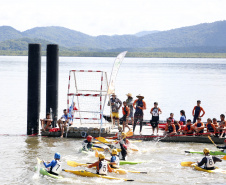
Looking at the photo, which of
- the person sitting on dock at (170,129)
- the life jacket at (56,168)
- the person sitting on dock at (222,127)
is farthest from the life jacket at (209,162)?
the life jacket at (56,168)

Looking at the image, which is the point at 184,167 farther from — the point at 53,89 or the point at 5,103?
the point at 5,103

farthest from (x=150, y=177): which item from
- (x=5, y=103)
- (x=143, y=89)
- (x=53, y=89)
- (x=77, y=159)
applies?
(x=143, y=89)

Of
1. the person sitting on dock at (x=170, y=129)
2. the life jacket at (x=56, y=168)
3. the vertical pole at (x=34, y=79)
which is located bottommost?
the life jacket at (x=56, y=168)

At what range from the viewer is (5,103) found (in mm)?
46062

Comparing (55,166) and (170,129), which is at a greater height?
(170,129)

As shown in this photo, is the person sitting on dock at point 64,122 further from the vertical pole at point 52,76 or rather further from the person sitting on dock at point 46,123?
the vertical pole at point 52,76

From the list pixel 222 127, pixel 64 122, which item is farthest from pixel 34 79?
pixel 222 127

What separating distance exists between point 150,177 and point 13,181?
5.41 m

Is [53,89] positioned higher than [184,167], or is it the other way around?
[53,89]

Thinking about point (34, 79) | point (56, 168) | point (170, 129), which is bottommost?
point (56, 168)

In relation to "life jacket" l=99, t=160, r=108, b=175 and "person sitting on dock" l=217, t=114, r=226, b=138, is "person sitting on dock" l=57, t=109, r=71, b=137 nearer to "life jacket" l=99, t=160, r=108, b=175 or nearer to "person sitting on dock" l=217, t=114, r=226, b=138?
"life jacket" l=99, t=160, r=108, b=175

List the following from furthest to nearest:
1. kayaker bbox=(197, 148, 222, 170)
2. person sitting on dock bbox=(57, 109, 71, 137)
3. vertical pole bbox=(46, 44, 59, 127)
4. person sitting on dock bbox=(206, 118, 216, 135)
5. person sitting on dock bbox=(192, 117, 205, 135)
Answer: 1. vertical pole bbox=(46, 44, 59, 127)
2. person sitting on dock bbox=(57, 109, 71, 137)
3. person sitting on dock bbox=(192, 117, 205, 135)
4. person sitting on dock bbox=(206, 118, 216, 135)
5. kayaker bbox=(197, 148, 222, 170)

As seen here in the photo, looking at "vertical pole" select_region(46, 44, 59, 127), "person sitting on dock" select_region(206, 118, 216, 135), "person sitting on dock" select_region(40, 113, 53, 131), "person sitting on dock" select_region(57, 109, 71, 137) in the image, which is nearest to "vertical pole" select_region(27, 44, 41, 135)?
"vertical pole" select_region(46, 44, 59, 127)

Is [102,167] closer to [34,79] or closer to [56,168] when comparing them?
[56,168]
